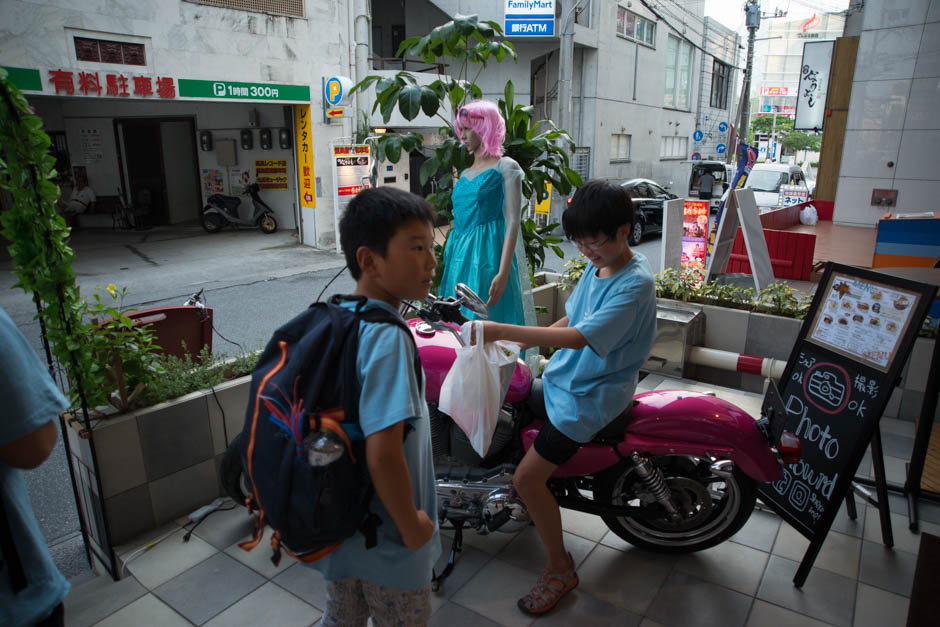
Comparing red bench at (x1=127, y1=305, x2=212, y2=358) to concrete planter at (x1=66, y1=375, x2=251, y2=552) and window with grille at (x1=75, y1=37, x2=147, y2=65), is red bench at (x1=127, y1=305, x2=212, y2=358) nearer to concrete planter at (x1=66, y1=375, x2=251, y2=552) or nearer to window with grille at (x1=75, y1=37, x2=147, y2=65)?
concrete planter at (x1=66, y1=375, x2=251, y2=552)

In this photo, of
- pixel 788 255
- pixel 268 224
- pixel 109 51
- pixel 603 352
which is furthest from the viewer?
pixel 268 224

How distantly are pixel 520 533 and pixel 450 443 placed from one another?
Answer: 0.68m

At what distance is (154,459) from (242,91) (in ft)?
33.2

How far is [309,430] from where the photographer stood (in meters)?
1.31

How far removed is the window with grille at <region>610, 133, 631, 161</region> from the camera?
21.6m

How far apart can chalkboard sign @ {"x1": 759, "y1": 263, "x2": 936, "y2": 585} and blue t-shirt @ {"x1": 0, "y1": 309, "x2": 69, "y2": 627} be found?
2.67 metres

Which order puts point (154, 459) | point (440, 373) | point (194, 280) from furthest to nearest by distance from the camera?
point (194, 280)
point (154, 459)
point (440, 373)

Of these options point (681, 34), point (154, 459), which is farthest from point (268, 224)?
point (681, 34)

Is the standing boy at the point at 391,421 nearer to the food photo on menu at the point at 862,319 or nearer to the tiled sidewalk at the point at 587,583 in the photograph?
the tiled sidewalk at the point at 587,583

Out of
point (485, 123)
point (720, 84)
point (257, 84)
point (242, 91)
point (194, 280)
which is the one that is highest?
point (720, 84)

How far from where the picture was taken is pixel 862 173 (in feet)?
34.9

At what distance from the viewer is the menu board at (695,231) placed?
7.78 metres

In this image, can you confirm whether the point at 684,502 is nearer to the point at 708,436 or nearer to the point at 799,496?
the point at 708,436

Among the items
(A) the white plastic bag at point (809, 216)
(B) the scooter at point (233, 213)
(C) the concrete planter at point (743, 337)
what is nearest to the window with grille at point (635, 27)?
(A) the white plastic bag at point (809, 216)
